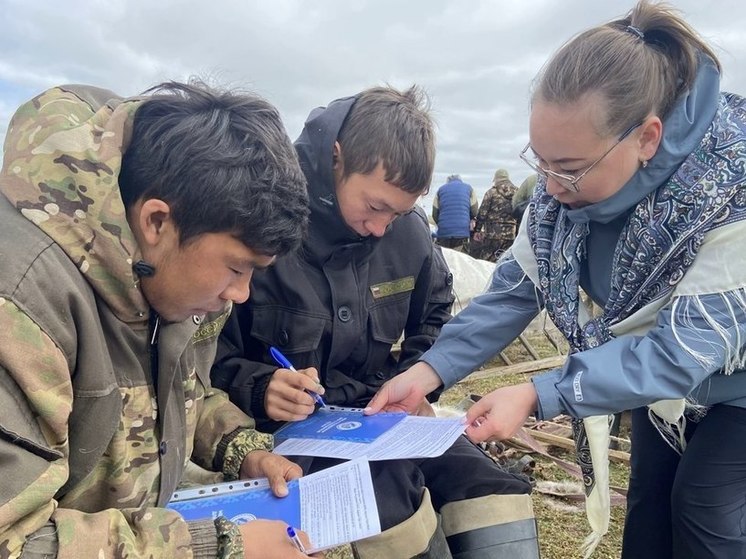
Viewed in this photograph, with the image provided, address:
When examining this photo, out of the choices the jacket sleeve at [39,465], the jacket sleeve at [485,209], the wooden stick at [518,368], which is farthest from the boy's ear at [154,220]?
the jacket sleeve at [485,209]

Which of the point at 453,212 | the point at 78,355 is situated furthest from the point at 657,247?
the point at 453,212

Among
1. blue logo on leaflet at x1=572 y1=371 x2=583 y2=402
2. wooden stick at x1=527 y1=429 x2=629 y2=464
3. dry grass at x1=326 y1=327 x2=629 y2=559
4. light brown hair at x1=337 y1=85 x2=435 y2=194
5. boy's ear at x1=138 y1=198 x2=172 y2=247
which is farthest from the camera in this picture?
wooden stick at x1=527 y1=429 x2=629 y2=464

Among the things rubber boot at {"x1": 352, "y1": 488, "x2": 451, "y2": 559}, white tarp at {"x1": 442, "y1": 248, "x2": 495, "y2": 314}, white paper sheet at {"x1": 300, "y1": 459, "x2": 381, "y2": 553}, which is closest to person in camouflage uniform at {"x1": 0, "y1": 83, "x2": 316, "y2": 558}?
white paper sheet at {"x1": 300, "y1": 459, "x2": 381, "y2": 553}

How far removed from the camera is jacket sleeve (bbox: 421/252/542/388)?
88.4 inches

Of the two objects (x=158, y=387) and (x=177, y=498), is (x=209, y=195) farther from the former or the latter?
(x=177, y=498)

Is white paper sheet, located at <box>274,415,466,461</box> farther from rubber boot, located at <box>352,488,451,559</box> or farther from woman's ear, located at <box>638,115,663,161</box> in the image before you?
woman's ear, located at <box>638,115,663,161</box>

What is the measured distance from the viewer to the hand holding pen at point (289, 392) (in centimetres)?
196

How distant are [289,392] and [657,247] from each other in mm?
1142

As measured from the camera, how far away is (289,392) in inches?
77.2

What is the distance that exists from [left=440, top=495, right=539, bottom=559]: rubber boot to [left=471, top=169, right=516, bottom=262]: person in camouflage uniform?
843 cm

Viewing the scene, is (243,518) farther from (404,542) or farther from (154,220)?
(154,220)

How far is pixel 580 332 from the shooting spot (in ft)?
6.95

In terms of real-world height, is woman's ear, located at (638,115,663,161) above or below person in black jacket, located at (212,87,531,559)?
above

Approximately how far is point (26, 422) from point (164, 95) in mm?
743
